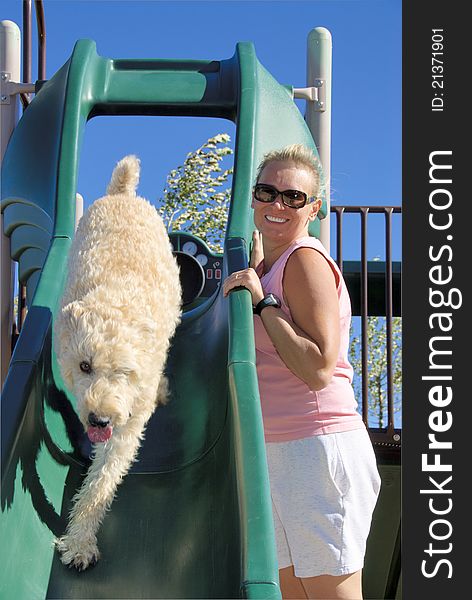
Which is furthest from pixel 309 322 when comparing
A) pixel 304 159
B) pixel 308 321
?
pixel 304 159

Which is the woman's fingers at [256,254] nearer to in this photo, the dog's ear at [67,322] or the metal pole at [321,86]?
the dog's ear at [67,322]

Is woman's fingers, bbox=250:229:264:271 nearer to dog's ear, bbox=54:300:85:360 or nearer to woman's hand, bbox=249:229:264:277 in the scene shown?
woman's hand, bbox=249:229:264:277

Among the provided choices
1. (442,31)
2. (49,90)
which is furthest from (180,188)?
(442,31)

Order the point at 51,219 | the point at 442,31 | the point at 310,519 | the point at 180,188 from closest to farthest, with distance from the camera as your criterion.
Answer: the point at 310,519, the point at 442,31, the point at 51,219, the point at 180,188

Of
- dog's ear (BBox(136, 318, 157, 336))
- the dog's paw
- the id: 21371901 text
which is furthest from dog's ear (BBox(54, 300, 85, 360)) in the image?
the id: 21371901 text

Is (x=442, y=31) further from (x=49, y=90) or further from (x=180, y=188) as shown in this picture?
(x=180, y=188)

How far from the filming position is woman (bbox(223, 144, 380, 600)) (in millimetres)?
3021

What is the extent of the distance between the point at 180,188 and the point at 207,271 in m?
10.0

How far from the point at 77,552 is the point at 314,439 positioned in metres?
1.33

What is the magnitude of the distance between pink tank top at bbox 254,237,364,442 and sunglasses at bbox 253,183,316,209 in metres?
0.26

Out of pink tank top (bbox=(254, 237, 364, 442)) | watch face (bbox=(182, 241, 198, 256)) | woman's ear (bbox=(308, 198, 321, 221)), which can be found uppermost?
watch face (bbox=(182, 241, 198, 256))

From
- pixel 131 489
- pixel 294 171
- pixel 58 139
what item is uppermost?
pixel 58 139

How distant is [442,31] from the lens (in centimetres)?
428

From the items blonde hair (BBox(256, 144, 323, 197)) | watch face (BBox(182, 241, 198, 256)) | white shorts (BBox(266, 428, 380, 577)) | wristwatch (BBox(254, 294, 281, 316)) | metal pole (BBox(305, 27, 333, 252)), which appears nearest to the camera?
white shorts (BBox(266, 428, 380, 577))
